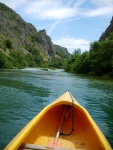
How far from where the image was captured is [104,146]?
7.10 m

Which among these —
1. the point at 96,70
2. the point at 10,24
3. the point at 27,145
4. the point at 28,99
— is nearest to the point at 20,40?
the point at 10,24

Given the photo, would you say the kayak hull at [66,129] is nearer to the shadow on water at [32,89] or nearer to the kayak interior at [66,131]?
the kayak interior at [66,131]

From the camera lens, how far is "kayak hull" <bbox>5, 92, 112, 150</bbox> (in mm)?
8297

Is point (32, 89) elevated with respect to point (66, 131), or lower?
elevated

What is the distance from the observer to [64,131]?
9.62 meters

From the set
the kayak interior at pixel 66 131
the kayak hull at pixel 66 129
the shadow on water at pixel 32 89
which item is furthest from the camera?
the shadow on water at pixel 32 89

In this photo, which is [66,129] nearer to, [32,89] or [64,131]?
[64,131]

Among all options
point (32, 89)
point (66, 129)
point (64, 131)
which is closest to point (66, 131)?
point (64, 131)

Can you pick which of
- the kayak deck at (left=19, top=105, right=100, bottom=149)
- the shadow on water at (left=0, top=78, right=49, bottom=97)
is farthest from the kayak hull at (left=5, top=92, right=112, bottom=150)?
the shadow on water at (left=0, top=78, right=49, bottom=97)

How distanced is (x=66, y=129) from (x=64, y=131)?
0.20 meters

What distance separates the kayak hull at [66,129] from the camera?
8297 mm

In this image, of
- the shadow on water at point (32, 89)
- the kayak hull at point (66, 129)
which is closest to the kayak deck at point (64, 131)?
the kayak hull at point (66, 129)

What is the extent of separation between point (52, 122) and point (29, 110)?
14.9ft

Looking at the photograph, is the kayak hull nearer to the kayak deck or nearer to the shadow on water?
the kayak deck
